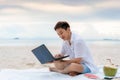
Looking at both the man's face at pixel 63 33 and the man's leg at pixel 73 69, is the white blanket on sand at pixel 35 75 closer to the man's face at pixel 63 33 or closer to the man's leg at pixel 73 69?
the man's leg at pixel 73 69

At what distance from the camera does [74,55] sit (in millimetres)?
7215

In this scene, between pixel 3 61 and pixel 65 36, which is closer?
pixel 65 36

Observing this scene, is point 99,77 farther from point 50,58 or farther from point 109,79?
point 50,58

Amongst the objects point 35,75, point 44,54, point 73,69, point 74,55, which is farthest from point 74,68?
point 35,75

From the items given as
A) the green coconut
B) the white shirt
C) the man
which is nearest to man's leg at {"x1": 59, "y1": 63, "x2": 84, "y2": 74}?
the man

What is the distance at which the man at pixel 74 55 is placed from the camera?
22.6 ft

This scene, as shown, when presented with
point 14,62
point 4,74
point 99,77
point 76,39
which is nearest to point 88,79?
point 99,77

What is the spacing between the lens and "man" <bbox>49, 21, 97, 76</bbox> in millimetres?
6902

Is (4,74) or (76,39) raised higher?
(76,39)

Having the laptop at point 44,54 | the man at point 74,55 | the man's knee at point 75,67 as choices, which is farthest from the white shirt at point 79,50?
the laptop at point 44,54

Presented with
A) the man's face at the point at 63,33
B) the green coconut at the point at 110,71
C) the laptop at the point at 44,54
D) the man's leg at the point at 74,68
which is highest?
the man's face at the point at 63,33

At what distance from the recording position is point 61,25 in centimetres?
688

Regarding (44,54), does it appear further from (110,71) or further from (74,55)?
(110,71)

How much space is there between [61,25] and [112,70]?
111 centimetres
